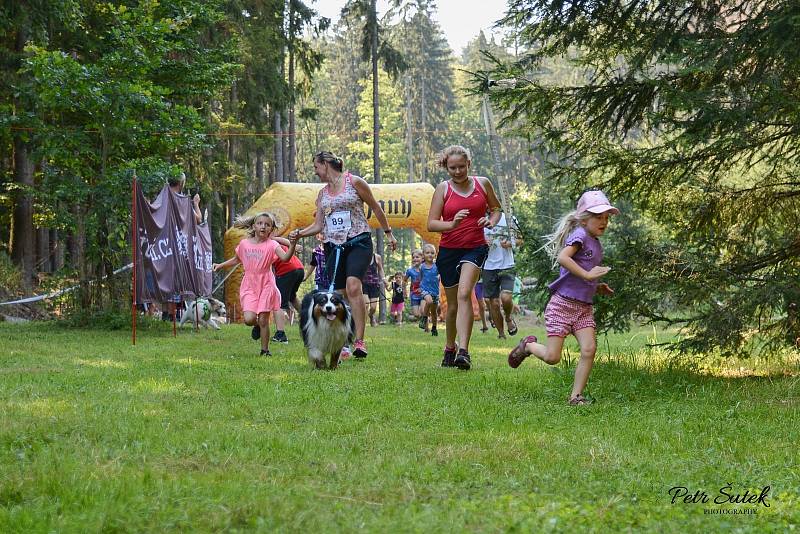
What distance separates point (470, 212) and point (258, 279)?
324 cm

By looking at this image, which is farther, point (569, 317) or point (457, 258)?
point (457, 258)

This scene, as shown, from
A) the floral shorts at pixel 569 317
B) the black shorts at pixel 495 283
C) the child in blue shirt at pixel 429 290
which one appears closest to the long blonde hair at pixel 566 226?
the floral shorts at pixel 569 317

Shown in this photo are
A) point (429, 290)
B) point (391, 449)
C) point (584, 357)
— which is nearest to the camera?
point (391, 449)

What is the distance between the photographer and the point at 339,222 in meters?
9.66

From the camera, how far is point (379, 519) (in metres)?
3.52

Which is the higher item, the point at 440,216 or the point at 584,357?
the point at 440,216

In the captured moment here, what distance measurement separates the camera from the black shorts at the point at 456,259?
9023 millimetres

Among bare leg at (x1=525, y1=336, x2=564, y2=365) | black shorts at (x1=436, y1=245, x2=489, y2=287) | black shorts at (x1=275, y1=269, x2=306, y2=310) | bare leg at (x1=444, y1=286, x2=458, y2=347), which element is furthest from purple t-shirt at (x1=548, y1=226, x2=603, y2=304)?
black shorts at (x1=275, y1=269, x2=306, y2=310)

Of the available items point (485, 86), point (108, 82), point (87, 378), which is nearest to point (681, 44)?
point (485, 86)

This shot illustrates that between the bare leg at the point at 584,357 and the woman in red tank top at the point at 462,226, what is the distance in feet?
7.00

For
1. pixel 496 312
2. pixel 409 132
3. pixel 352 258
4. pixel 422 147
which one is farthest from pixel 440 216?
pixel 422 147

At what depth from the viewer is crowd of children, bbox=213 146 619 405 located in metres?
6.89

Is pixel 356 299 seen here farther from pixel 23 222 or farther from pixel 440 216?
pixel 23 222

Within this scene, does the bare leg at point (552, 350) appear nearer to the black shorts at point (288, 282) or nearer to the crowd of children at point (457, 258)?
the crowd of children at point (457, 258)
